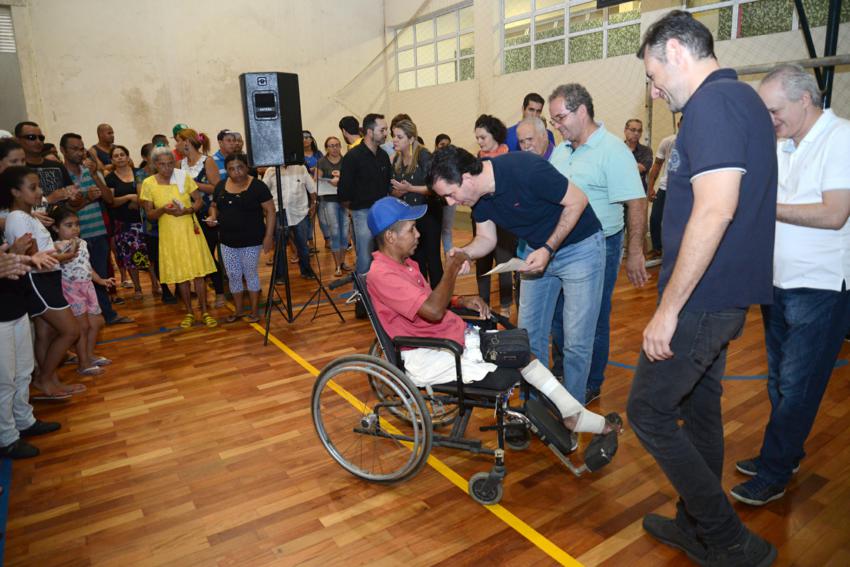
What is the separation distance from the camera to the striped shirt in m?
4.63

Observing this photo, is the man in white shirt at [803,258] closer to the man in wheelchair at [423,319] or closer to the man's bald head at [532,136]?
the man in wheelchair at [423,319]

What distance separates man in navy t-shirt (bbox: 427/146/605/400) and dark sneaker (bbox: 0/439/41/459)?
2.33 m

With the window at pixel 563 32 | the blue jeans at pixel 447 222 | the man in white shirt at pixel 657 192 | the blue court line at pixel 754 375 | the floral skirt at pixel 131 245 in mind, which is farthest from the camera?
the window at pixel 563 32

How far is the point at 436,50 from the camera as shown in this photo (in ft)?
38.7

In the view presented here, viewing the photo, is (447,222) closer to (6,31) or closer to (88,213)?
(88,213)

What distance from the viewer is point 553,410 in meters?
2.39

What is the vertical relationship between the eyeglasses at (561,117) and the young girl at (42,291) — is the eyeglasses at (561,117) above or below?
above

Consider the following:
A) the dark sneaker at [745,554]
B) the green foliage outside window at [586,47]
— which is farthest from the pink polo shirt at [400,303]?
the green foliage outside window at [586,47]

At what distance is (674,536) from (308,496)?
1416 mm

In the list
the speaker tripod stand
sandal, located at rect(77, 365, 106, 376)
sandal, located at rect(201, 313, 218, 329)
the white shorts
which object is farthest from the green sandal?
the white shorts

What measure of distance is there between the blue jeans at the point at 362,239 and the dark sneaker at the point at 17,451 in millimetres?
2597

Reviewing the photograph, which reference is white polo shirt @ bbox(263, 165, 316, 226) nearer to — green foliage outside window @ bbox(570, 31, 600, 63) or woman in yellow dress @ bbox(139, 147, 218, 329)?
woman in yellow dress @ bbox(139, 147, 218, 329)

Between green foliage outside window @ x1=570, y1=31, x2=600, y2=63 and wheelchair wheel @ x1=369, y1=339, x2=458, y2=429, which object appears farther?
green foliage outside window @ x1=570, y1=31, x2=600, y2=63

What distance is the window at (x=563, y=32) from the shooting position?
830 centimetres
